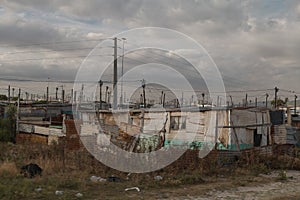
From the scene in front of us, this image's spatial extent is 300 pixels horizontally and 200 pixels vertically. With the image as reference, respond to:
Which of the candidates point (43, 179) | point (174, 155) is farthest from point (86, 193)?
point (174, 155)

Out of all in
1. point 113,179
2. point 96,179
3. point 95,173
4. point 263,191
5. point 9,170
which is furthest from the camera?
point 95,173

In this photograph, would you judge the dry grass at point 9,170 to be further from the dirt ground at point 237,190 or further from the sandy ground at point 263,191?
the sandy ground at point 263,191

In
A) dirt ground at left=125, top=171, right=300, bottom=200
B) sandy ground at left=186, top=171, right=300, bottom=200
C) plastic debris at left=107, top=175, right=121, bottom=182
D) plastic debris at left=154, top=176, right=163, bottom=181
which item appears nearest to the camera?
dirt ground at left=125, top=171, right=300, bottom=200

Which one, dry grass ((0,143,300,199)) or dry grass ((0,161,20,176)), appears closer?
dry grass ((0,143,300,199))

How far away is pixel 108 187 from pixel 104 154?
273 cm

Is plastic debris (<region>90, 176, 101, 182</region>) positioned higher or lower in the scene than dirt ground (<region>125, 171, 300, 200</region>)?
higher

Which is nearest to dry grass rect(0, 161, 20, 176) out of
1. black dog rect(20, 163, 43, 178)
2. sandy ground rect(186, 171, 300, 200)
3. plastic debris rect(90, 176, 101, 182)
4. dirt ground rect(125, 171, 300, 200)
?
black dog rect(20, 163, 43, 178)

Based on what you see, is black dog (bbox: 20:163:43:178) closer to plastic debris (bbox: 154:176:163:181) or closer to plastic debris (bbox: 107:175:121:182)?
plastic debris (bbox: 107:175:121:182)

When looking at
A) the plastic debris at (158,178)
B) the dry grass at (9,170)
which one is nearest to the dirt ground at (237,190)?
the plastic debris at (158,178)

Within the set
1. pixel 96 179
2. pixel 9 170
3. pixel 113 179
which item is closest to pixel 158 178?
pixel 113 179

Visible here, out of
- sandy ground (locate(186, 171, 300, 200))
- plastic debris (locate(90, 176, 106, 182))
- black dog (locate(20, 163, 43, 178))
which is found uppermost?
black dog (locate(20, 163, 43, 178))

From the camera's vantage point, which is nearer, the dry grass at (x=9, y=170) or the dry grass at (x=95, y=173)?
the dry grass at (x=95, y=173)

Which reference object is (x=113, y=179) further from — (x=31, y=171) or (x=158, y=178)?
(x=31, y=171)

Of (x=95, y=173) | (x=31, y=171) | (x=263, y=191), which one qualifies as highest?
(x=31, y=171)
